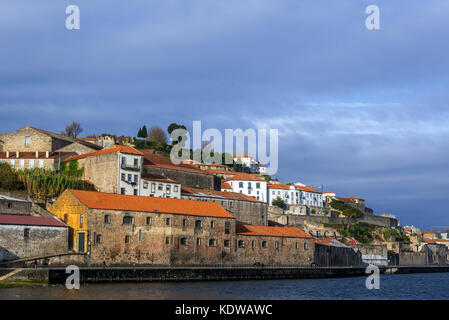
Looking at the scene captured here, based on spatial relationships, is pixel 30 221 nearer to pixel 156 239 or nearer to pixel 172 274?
pixel 156 239

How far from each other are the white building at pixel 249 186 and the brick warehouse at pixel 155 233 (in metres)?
40.8

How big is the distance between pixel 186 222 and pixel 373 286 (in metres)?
21.6

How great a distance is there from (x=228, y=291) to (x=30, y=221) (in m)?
19.8

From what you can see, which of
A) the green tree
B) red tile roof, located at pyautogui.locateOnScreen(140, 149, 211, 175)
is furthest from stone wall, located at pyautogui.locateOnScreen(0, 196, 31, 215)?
red tile roof, located at pyautogui.locateOnScreen(140, 149, 211, 175)

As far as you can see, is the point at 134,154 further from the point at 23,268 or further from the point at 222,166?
the point at 222,166

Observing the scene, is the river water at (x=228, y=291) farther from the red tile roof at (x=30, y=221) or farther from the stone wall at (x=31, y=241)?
the red tile roof at (x=30, y=221)

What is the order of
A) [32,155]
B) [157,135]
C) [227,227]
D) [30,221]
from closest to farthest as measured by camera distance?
[30,221], [227,227], [32,155], [157,135]

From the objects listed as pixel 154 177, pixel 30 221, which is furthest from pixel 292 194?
pixel 30 221

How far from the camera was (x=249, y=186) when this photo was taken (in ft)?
369

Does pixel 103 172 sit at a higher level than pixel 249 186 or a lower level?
lower

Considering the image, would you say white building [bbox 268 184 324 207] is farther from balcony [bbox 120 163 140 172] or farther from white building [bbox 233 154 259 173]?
balcony [bbox 120 163 140 172]

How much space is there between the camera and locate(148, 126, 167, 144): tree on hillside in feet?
451

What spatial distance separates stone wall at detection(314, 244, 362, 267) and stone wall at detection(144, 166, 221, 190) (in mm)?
20464
